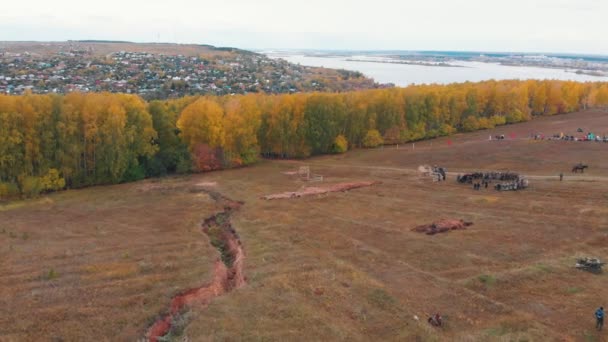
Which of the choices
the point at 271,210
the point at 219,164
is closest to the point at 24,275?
the point at 271,210

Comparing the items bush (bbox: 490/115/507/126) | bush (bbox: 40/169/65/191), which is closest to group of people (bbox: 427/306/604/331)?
bush (bbox: 40/169/65/191)

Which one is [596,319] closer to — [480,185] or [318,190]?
[480,185]

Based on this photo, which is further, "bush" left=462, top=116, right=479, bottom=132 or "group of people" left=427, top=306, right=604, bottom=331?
"bush" left=462, top=116, right=479, bottom=132

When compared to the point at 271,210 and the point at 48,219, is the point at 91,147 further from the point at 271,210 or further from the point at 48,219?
the point at 271,210

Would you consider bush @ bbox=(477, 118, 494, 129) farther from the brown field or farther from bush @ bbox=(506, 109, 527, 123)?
the brown field

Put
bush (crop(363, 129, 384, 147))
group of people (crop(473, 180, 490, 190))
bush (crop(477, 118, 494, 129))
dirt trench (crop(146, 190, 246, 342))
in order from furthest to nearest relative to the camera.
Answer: bush (crop(477, 118, 494, 129)), bush (crop(363, 129, 384, 147)), group of people (crop(473, 180, 490, 190)), dirt trench (crop(146, 190, 246, 342))

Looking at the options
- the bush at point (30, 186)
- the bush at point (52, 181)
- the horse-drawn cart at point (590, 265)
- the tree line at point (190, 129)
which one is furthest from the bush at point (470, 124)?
the bush at point (30, 186)

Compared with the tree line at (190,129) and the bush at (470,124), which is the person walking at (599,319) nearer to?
the tree line at (190,129)
